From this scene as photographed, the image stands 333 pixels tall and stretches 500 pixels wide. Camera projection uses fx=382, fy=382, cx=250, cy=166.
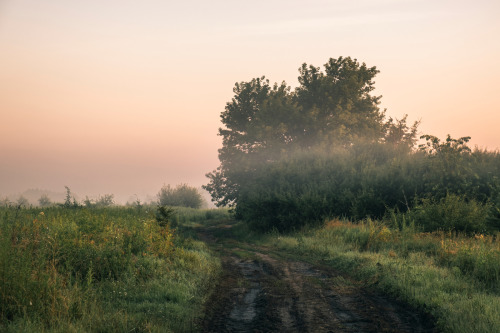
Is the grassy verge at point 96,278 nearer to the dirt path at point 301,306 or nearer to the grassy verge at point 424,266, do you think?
the dirt path at point 301,306

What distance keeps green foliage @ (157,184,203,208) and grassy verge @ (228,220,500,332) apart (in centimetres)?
4814

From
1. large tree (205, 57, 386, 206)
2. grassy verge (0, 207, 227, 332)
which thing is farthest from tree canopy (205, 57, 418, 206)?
grassy verge (0, 207, 227, 332)

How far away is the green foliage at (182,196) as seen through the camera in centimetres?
6531

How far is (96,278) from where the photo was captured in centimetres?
953

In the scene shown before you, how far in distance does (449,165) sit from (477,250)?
1200 centimetres

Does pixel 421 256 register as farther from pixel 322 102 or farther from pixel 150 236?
pixel 322 102

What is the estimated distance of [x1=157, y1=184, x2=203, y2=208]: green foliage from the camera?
65.3 metres

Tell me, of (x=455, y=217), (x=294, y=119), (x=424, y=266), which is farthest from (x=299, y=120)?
(x=424, y=266)

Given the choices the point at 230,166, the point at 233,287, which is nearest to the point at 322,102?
the point at 230,166

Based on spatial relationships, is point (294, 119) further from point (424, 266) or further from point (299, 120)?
point (424, 266)

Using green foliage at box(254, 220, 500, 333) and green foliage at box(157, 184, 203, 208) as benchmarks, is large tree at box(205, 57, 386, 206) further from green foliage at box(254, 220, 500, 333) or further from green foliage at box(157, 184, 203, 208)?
green foliage at box(157, 184, 203, 208)

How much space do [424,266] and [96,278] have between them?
912 centimetres

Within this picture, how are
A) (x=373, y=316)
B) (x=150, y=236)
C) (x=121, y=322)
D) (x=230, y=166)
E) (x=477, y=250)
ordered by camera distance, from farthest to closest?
(x=230, y=166) < (x=150, y=236) < (x=477, y=250) < (x=373, y=316) < (x=121, y=322)

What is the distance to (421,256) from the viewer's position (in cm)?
1280
